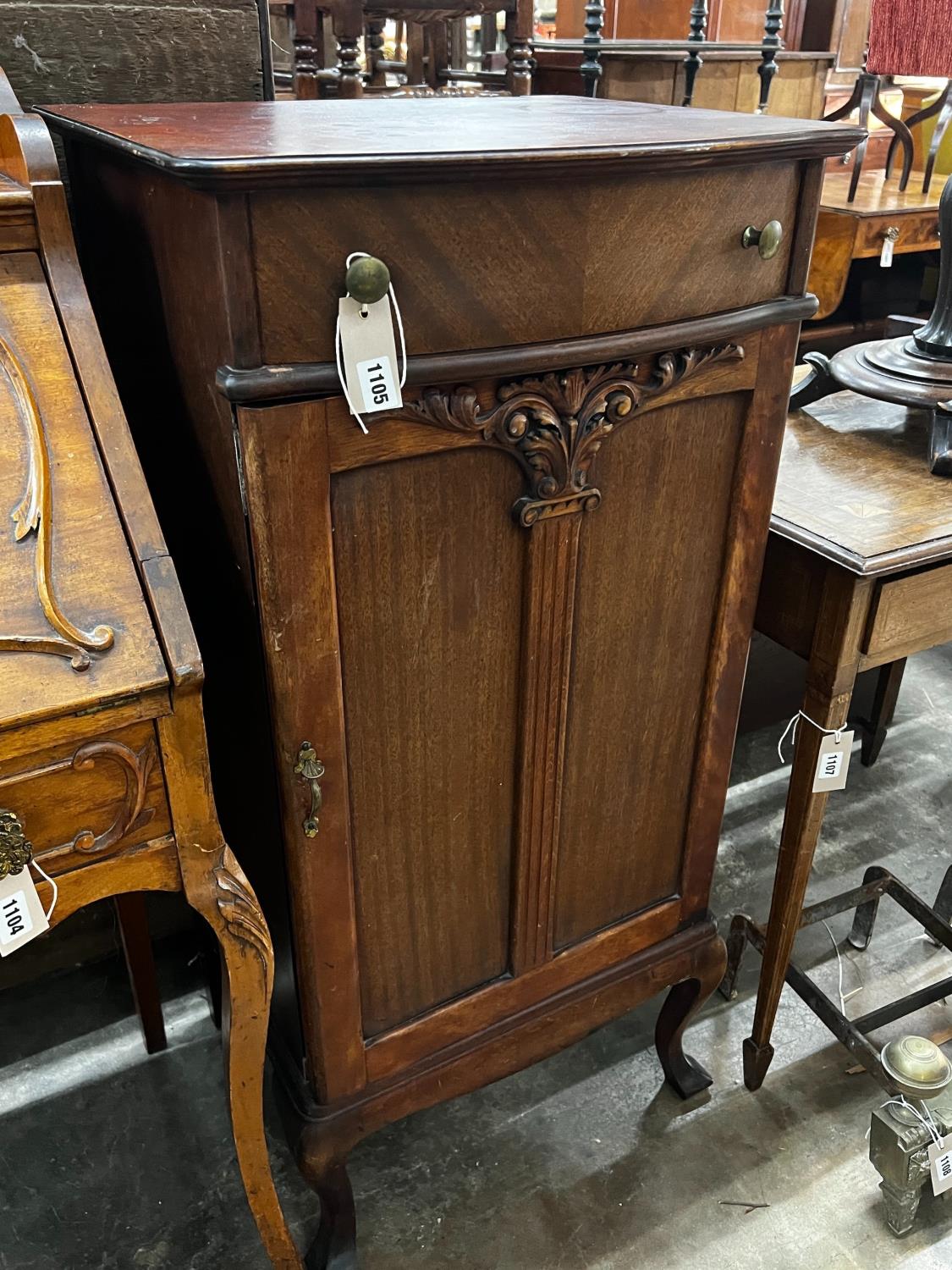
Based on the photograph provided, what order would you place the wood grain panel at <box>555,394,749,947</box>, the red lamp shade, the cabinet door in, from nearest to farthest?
the cabinet door
the wood grain panel at <box>555,394,749,947</box>
the red lamp shade

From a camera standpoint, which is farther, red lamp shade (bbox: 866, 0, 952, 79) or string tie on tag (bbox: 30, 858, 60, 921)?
red lamp shade (bbox: 866, 0, 952, 79)

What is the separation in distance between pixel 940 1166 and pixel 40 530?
1278 millimetres

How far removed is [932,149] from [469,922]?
2.64m

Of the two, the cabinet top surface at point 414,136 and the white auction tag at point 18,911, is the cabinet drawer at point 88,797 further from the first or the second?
the cabinet top surface at point 414,136

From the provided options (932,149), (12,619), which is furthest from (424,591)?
(932,149)

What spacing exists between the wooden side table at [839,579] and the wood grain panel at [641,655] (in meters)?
0.15

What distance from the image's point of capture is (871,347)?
1446 millimetres

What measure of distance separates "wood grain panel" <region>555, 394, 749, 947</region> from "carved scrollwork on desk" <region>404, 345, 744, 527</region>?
34mm

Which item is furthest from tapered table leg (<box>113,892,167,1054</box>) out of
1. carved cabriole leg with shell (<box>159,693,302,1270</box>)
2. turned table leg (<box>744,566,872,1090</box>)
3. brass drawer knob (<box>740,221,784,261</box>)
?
brass drawer knob (<box>740,221,784,261</box>)

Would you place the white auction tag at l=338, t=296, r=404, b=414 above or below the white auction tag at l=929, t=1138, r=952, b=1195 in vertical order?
above

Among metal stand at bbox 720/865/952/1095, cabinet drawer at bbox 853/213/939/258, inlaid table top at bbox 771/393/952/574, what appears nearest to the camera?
inlaid table top at bbox 771/393/952/574

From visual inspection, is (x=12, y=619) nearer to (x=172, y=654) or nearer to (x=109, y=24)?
(x=172, y=654)

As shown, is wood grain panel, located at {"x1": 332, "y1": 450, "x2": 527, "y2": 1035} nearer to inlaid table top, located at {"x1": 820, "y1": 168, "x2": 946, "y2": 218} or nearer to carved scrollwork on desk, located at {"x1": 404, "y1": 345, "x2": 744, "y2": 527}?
carved scrollwork on desk, located at {"x1": 404, "y1": 345, "x2": 744, "y2": 527}

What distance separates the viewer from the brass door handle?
28.6 inches
